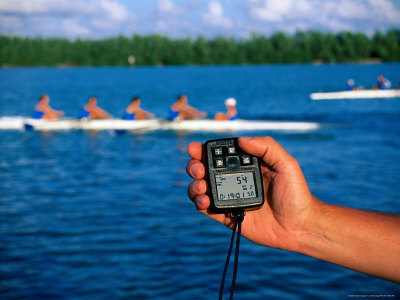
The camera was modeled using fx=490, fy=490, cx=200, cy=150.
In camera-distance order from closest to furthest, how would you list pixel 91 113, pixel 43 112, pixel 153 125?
pixel 153 125
pixel 91 113
pixel 43 112

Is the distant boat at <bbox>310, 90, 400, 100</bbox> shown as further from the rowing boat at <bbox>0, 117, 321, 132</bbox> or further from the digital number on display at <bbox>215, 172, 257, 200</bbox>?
the digital number on display at <bbox>215, 172, 257, 200</bbox>

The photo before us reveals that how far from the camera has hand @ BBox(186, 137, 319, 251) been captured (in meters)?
2.42

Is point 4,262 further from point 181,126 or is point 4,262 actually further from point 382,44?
point 382,44

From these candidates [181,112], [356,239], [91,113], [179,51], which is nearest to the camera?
[356,239]

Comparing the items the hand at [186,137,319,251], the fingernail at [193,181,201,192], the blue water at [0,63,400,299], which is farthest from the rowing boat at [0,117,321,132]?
the fingernail at [193,181,201,192]

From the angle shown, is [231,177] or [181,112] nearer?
[231,177]

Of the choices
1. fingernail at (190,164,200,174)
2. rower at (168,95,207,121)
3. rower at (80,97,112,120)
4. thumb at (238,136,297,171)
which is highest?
rower at (80,97,112,120)

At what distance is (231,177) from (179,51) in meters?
134

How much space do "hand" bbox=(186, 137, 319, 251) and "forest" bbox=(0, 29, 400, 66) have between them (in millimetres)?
127305

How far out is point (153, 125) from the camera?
2114cm

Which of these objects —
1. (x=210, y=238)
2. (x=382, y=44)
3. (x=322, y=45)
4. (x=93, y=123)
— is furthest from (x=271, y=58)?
(x=210, y=238)

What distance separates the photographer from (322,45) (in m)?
124

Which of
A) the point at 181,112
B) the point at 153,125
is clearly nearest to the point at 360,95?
the point at 181,112

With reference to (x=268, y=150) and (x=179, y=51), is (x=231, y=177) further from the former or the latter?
(x=179, y=51)
